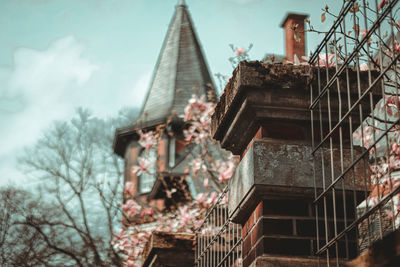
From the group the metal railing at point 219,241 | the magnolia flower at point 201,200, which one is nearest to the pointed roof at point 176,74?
the magnolia flower at point 201,200

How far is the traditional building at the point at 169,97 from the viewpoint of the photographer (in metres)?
31.6

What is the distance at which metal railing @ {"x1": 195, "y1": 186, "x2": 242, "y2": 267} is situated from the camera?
4.08 metres

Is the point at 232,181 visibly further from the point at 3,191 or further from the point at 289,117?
the point at 3,191

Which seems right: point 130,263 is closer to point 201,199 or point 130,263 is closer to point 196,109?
point 201,199

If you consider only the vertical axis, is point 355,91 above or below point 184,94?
below

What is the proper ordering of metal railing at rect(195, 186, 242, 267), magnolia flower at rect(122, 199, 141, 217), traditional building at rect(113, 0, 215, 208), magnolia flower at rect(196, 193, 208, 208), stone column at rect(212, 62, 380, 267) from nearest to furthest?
stone column at rect(212, 62, 380, 267) < metal railing at rect(195, 186, 242, 267) < magnolia flower at rect(196, 193, 208, 208) < magnolia flower at rect(122, 199, 141, 217) < traditional building at rect(113, 0, 215, 208)

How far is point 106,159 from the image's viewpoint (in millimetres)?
29156

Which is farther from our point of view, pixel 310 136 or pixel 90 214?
pixel 90 214

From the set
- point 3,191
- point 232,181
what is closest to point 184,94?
point 3,191

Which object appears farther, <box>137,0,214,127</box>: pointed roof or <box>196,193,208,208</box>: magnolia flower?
<box>137,0,214,127</box>: pointed roof

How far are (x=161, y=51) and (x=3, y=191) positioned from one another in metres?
20.6

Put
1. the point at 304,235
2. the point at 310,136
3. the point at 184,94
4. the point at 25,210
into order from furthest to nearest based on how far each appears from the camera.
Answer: the point at 184,94, the point at 25,210, the point at 310,136, the point at 304,235

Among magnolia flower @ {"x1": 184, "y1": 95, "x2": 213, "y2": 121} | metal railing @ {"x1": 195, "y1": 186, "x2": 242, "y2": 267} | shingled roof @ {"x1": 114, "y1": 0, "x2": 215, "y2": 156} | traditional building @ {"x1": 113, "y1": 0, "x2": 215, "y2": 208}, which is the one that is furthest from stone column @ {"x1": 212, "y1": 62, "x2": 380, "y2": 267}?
shingled roof @ {"x1": 114, "y1": 0, "x2": 215, "y2": 156}

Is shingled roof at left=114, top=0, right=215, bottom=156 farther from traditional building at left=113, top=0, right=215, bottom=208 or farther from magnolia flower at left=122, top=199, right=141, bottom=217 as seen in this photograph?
magnolia flower at left=122, top=199, right=141, bottom=217
